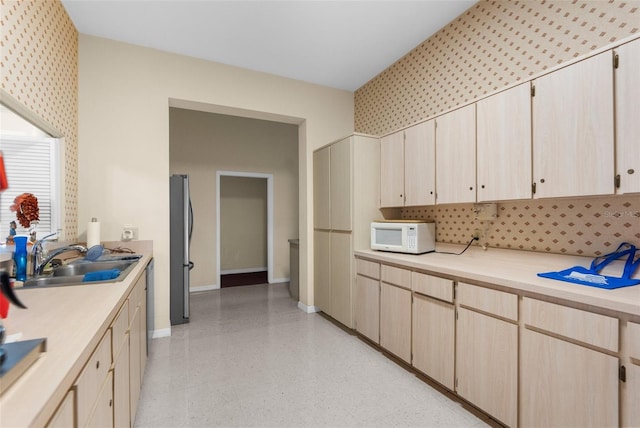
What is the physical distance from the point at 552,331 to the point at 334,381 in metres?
1.50

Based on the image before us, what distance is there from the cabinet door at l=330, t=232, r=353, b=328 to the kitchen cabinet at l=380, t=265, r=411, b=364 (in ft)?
1.73

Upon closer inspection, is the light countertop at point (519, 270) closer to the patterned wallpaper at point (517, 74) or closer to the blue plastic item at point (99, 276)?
the patterned wallpaper at point (517, 74)

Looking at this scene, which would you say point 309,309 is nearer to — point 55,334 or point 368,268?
point 368,268

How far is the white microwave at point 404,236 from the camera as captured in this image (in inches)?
104

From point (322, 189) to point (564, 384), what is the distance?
9.03ft

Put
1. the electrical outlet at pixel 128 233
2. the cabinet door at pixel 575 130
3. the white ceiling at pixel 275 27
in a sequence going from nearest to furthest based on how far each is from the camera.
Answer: the cabinet door at pixel 575 130 < the white ceiling at pixel 275 27 < the electrical outlet at pixel 128 233

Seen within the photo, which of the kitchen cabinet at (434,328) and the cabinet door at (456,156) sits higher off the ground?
the cabinet door at (456,156)

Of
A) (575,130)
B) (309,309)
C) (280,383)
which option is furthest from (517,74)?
(309,309)

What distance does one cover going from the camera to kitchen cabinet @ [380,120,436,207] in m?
2.64

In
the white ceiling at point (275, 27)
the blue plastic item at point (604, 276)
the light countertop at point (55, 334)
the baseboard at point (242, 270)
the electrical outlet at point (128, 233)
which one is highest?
the white ceiling at point (275, 27)

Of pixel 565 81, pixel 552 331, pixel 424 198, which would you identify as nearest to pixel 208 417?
pixel 552 331

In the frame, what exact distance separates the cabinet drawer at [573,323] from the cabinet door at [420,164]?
48.4 inches

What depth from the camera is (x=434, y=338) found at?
84.5 inches

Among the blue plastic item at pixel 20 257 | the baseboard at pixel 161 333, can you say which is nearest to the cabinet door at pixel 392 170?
the baseboard at pixel 161 333
